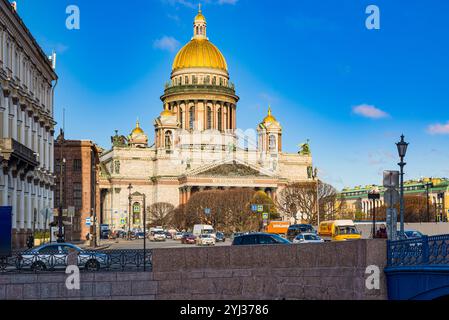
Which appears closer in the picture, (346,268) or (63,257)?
(346,268)

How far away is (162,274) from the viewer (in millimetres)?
28188

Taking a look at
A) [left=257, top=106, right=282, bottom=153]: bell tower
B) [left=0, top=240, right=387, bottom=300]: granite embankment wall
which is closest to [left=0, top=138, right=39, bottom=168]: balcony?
[left=0, top=240, right=387, bottom=300]: granite embankment wall

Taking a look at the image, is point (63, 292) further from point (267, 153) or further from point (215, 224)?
point (267, 153)

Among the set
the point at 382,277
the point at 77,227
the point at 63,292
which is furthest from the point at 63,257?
the point at 77,227

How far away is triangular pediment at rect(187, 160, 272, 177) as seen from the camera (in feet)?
592

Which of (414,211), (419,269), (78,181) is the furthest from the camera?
(414,211)

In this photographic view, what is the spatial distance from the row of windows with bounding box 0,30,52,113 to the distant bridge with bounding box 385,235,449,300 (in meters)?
32.3

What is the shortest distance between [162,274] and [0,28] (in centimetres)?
2876

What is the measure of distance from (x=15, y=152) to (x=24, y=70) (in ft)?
33.1

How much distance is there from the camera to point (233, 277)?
28.5 metres

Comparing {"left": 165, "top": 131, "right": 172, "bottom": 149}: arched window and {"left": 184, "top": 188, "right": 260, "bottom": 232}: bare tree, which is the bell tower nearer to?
{"left": 165, "top": 131, "right": 172, "bottom": 149}: arched window

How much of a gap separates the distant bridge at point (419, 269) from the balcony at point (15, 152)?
30.5 m

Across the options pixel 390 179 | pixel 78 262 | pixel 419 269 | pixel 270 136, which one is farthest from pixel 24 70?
pixel 270 136

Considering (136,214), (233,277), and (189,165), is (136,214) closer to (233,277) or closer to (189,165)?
(189,165)
